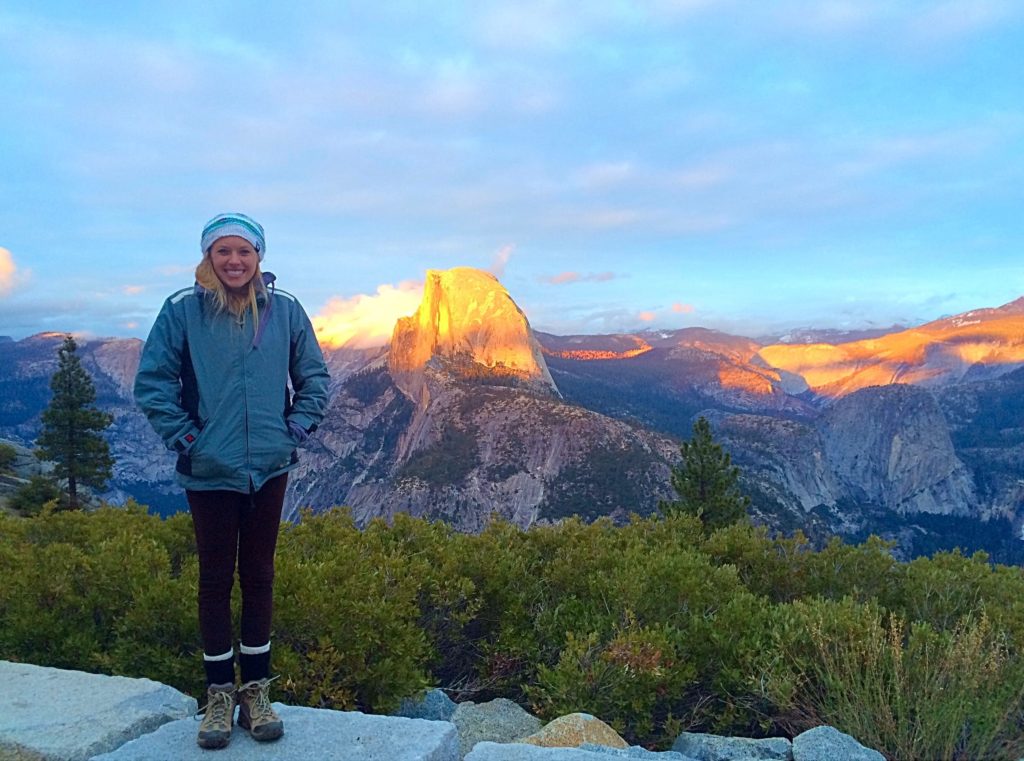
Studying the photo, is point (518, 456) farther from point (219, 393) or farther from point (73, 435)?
point (219, 393)

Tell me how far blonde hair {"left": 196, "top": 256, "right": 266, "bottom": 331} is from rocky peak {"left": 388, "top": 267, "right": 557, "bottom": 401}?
148227 mm

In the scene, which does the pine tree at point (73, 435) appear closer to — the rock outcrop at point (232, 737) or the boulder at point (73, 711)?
the boulder at point (73, 711)

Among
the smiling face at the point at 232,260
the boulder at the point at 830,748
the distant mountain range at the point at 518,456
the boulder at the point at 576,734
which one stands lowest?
the distant mountain range at the point at 518,456

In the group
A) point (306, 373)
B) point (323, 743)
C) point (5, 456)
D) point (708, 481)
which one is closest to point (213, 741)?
point (323, 743)

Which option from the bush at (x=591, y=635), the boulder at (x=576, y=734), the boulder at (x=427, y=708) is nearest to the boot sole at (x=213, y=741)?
the bush at (x=591, y=635)

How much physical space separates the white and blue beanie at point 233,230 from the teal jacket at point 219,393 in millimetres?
250

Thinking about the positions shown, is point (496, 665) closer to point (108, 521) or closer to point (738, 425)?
point (108, 521)

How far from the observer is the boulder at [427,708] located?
585 centimetres

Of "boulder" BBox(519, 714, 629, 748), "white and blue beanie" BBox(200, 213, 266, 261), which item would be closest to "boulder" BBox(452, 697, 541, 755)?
"boulder" BBox(519, 714, 629, 748)

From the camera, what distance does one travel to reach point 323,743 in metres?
3.97

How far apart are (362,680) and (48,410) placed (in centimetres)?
3673

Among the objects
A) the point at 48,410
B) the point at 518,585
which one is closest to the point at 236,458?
the point at 518,585

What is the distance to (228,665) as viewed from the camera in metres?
4.27

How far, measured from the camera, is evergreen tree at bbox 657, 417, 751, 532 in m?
25.1
